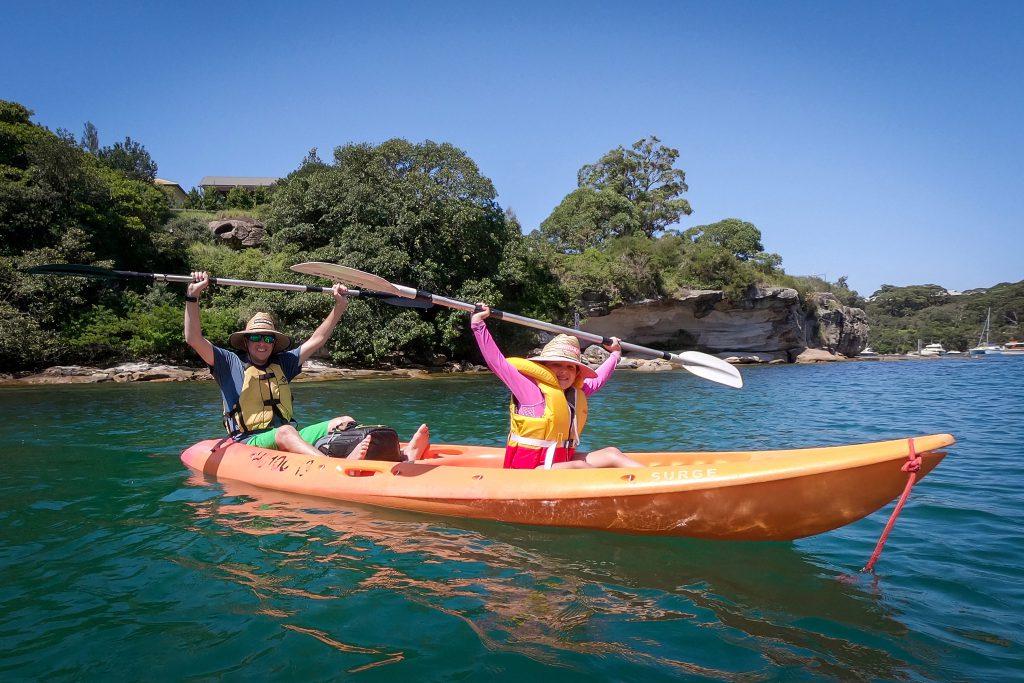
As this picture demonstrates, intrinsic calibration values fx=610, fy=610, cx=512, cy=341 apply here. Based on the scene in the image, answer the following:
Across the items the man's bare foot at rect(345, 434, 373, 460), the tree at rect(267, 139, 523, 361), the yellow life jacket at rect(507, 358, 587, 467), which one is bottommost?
the man's bare foot at rect(345, 434, 373, 460)

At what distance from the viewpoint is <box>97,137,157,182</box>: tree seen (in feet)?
118

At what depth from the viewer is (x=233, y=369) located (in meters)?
5.35

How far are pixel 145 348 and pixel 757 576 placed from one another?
19430 millimetres

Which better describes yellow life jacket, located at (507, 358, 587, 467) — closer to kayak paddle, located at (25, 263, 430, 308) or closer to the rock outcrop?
kayak paddle, located at (25, 263, 430, 308)

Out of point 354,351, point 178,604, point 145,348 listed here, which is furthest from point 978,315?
point 178,604

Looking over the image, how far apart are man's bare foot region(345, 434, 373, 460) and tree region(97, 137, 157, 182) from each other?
36.4 metres

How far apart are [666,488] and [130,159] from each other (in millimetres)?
42593

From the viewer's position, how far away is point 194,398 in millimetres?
12594

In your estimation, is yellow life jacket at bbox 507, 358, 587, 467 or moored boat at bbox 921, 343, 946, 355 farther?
moored boat at bbox 921, 343, 946, 355

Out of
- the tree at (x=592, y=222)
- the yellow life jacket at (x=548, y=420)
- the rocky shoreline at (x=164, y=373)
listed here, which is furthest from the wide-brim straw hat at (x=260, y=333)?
the tree at (x=592, y=222)

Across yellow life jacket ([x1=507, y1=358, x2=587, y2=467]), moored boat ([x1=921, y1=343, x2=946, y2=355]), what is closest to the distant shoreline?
yellow life jacket ([x1=507, y1=358, x2=587, y2=467])

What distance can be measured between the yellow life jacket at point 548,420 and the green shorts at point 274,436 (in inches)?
82.4

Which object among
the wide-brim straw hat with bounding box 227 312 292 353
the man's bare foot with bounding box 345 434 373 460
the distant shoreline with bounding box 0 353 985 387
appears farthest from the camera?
the distant shoreline with bounding box 0 353 985 387

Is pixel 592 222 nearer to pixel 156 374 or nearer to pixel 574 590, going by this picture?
pixel 156 374
